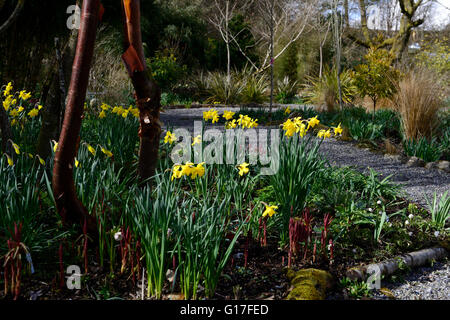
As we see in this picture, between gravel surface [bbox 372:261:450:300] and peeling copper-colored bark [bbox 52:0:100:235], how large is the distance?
1687mm

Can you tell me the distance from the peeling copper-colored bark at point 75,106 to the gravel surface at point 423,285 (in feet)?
5.53

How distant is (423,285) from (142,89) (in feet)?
6.66

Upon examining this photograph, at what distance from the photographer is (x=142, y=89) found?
8.31 ft

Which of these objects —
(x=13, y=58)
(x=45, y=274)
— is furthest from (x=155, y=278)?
(x=13, y=58)

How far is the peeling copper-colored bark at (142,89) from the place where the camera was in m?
2.44

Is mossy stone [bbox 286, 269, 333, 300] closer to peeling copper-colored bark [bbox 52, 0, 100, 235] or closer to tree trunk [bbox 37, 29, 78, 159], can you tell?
peeling copper-colored bark [bbox 52, 0, 100, 235]

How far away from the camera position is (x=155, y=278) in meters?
1.80

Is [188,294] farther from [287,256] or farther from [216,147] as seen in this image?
[216,147]

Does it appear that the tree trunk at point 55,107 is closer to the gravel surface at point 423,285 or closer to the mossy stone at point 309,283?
the mossy stone at point 309,283

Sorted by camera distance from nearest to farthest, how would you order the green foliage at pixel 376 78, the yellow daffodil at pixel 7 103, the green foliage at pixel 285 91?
the yellow daffodil at pixel 7 103 → the green foliage at pixel 376 78 → the green foliage at pixel 285 91

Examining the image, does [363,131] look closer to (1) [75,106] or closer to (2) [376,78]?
(2) [376,78]

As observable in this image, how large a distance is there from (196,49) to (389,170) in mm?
12361

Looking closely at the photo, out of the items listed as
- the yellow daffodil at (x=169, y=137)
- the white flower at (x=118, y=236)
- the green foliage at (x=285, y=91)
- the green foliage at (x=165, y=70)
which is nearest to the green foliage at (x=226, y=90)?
the green foliage at (x=165, y=70)

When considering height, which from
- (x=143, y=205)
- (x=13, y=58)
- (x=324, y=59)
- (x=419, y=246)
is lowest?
(x=419, y=246)
